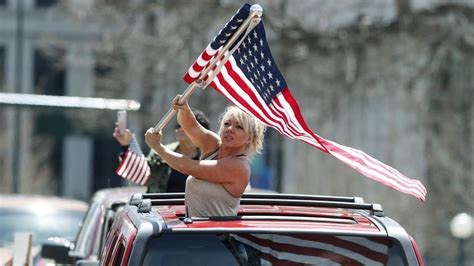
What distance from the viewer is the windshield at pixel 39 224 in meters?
12.5

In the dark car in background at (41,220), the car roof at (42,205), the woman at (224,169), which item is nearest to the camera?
the woman at (224,169)

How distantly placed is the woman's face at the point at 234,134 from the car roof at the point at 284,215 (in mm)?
365

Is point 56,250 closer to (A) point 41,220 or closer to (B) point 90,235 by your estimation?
(B) point 90,235

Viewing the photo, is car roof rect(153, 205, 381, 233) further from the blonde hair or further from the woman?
the blonde hair

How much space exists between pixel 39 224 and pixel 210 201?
712cm

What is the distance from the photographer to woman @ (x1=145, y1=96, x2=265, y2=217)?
5996mm

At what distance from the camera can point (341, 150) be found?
6574 mm

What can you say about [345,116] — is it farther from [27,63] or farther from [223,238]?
[27,63]

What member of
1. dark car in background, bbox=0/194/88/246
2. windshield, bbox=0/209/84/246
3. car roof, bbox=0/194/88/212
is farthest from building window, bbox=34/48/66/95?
windshield, bbox=0/209/84/246

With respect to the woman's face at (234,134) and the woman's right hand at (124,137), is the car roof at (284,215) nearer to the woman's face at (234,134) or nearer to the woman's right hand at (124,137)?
the woman's face at (234,134)

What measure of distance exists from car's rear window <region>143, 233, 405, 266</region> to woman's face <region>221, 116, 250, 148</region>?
0.89m

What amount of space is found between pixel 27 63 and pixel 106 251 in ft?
134

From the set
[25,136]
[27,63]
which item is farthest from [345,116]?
[27,63]

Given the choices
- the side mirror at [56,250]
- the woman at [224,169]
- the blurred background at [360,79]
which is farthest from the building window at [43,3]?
the woman at [224,169]
